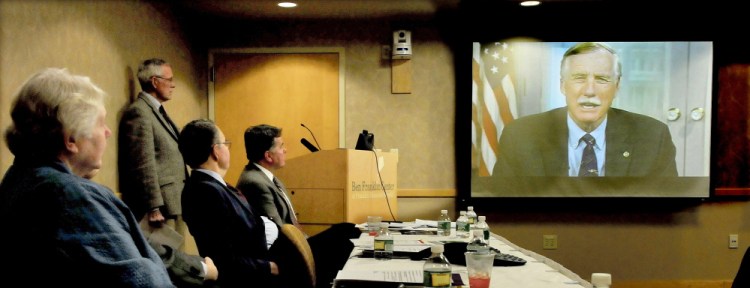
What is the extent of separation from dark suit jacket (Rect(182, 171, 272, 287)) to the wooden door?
2838mm

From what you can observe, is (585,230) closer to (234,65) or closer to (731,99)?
(731,99)

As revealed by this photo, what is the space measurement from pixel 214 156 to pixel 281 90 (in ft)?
9.25

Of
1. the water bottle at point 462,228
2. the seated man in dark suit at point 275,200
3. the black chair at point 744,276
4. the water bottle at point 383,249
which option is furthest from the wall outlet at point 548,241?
the black chair at point 744,276

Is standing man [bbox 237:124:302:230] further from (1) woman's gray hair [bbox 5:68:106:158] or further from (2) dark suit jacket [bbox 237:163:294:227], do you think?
(1) woman's gray hair [bbox 5:68:106:158]

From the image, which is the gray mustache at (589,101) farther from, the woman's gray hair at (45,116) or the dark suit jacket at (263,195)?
the woman's gray hair at (45,116)

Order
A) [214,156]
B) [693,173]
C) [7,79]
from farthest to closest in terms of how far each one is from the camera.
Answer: [693,173] → [7,79] → [214,156]

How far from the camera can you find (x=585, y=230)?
5.05m

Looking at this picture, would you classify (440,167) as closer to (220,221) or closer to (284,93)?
(284,93)

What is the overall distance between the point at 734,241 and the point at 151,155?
435 centimetres

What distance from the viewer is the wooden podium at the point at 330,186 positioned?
3.69m

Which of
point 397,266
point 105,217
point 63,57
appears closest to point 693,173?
point 397,266

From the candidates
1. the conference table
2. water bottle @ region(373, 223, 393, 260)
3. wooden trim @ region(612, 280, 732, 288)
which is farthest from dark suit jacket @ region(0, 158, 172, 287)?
wooden trim @ region(612, 280, 732, 288)

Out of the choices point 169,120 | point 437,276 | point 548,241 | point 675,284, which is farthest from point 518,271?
point 675,284

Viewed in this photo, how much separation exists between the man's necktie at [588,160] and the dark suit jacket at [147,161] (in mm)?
2975
